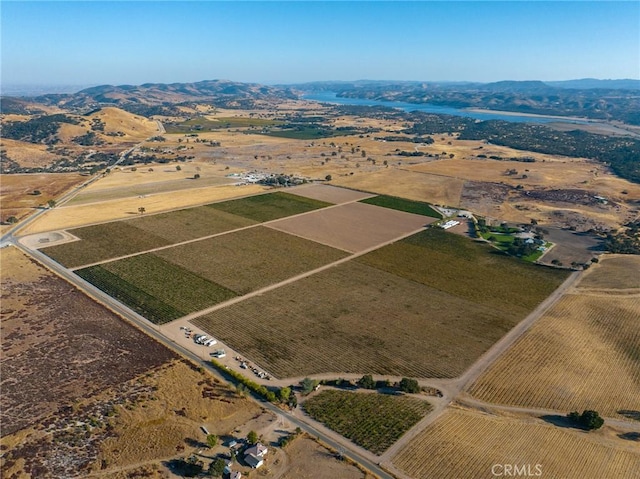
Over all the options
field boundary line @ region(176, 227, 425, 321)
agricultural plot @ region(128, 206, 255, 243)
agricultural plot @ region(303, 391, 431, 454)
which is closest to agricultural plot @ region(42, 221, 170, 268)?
agricultural plot @ region(128, 206, 255, 243)

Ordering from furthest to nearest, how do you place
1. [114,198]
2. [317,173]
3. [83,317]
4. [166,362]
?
[317,173]
[114,198]
[83,317]
[166,362]

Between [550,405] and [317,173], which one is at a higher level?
[317,173]

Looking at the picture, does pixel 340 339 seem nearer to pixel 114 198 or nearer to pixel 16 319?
pixel 16 319

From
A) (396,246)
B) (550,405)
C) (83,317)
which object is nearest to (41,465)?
(83,317)

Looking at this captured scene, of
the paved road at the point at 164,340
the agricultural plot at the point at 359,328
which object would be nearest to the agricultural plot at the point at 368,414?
the paved road at the point at 164,340

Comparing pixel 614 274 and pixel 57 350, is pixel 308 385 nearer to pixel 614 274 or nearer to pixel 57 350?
pixel 57 350

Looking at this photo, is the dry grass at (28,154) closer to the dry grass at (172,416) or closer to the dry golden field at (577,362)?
the dry grass at (172,416)
